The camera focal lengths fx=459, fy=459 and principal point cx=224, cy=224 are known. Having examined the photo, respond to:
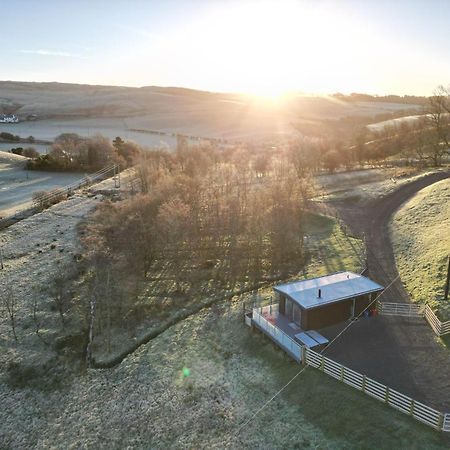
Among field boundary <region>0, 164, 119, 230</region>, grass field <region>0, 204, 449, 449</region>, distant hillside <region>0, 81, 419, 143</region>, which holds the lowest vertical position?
grass field <region>0, 204, 449, 449</region>

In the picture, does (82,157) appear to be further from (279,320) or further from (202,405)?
(202,405)

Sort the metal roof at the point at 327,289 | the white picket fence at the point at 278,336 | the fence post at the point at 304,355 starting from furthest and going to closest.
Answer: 1. the metal roof at the point at 327,289
2. the white picket fence at the point at 278,336
3. the fence post at the point at 304,355

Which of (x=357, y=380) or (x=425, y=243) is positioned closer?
(x=357, y=380)

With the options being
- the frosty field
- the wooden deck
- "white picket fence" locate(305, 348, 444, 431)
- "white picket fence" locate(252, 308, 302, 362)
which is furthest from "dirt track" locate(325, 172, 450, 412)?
the frosty field

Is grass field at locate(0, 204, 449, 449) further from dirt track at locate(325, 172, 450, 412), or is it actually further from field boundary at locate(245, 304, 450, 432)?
dirt track at locate(325, 172, 450, 412)

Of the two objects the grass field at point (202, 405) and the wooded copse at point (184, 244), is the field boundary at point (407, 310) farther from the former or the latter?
the wooded copse at point (184, 244)

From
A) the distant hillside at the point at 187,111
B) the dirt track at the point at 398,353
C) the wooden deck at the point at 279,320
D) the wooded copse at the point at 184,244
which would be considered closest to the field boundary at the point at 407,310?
the dirt track at the point at 398,353

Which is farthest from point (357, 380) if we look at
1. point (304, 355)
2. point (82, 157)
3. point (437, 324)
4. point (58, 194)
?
point (82, 157)
